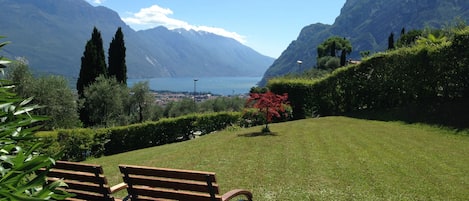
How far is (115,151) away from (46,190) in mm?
20773

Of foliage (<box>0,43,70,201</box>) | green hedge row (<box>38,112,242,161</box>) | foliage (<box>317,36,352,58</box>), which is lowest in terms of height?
green hedge row (<box>38,112,242,161</box>)

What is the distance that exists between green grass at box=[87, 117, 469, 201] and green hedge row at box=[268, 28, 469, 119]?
10.7ft

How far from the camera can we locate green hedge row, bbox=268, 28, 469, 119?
54.4 feet

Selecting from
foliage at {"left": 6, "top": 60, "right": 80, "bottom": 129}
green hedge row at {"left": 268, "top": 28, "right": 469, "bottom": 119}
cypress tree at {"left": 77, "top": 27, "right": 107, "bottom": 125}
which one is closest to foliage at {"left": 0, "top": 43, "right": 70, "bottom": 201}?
green hedge row at {"left": 268, "top": 28, "right": 469, "bottom": 119}

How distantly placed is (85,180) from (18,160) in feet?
8.41

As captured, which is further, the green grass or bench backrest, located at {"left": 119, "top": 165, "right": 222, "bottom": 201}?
the green grass

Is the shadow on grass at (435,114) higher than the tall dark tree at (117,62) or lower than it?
lower

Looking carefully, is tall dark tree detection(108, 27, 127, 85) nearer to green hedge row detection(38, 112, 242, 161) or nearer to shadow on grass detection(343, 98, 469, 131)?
green hedge row detection(38, 112, 242, 161)

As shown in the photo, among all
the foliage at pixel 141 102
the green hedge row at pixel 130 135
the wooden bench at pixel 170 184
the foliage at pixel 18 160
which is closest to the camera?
the foliage at pixel 18 160

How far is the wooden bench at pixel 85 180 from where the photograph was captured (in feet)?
14.9

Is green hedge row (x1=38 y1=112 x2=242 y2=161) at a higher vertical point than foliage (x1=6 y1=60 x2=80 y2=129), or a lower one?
lower

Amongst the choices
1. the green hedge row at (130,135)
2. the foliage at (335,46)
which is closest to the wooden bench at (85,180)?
the green hedge row at (130,135)

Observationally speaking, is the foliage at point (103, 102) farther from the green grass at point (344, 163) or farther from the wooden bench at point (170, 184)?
the wooden bench at point (170, 184)

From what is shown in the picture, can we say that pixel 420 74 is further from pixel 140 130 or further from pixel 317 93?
pixel 140 130
